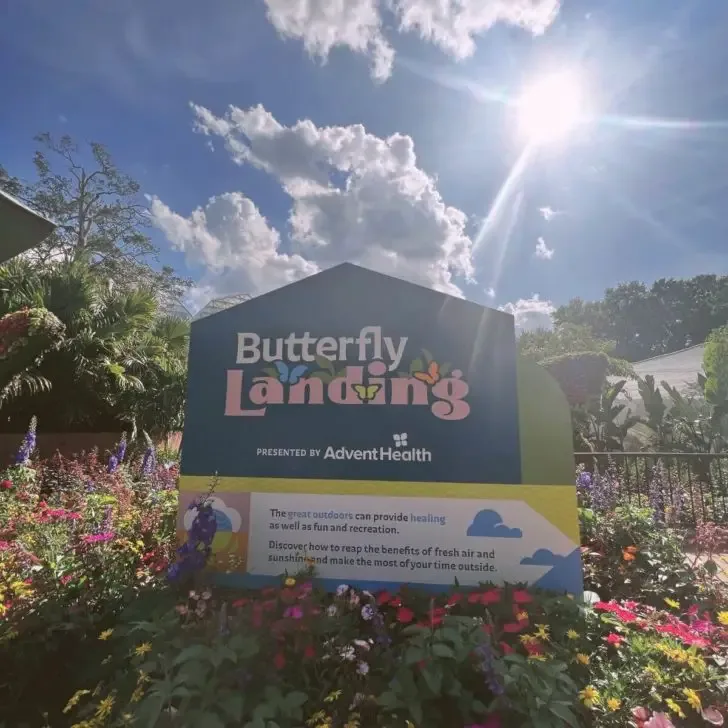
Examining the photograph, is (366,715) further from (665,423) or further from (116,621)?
(665,423)

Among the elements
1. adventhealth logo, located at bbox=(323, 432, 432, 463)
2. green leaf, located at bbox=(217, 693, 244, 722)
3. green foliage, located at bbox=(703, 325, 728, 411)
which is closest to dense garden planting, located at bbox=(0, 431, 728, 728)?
green leaf, located at bbox=(217, 693, 244, 722)

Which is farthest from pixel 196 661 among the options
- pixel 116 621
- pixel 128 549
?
pixel 128 549

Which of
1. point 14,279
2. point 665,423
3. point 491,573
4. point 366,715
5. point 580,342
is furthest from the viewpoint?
point 580,342

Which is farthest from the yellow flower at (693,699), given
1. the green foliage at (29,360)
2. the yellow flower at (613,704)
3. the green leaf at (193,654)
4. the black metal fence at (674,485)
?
the green foliage at (29,360)

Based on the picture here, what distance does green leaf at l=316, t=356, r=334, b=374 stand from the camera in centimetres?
366

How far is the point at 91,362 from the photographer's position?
28.6 feet

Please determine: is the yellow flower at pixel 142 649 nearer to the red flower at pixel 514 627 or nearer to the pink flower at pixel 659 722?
the red flower at pixel 514 627

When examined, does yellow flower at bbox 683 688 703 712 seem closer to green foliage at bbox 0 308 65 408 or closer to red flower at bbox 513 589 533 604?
red flower at bbox 513 589 533 604

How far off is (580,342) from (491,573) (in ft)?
60.3

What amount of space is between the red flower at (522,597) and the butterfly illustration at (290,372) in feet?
6.25

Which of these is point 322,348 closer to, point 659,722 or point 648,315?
point 659,722

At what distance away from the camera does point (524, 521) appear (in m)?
3.40

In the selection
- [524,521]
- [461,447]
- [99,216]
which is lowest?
[524,521]

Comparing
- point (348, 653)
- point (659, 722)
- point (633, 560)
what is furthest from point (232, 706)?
point (633, 560)
